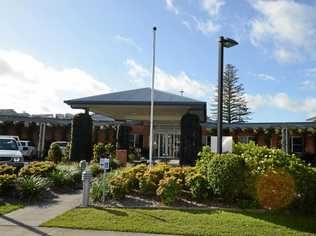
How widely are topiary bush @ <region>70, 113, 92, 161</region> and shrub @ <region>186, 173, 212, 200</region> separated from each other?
44.0 ft

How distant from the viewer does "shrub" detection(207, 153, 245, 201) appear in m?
10.1

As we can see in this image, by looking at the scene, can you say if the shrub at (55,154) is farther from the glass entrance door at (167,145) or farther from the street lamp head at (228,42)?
the street lamp head at (228,42)

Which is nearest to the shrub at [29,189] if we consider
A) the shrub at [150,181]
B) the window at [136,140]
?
the shrub at [150,181]

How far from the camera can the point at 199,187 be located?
1053 centimetres

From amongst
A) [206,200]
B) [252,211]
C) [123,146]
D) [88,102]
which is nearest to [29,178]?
[206,200]

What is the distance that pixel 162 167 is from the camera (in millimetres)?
12445

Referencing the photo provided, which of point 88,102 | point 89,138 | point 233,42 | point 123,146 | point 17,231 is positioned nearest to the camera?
point 17,231

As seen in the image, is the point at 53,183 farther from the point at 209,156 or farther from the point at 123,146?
the point at 123,146

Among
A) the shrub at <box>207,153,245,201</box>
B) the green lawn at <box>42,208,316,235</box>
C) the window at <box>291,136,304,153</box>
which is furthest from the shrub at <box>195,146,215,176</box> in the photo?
the window at <box>291,136,304,153</box>

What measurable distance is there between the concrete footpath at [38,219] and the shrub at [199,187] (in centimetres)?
325

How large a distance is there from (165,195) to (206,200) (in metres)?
1.28

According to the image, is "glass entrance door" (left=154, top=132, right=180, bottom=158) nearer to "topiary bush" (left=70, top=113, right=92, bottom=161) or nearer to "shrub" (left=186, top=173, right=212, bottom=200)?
"topiary bush" (left=70, top=113, right=92, bottom=161)

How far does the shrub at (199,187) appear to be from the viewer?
1053 cm

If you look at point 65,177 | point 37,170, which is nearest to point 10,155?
point 37,170
